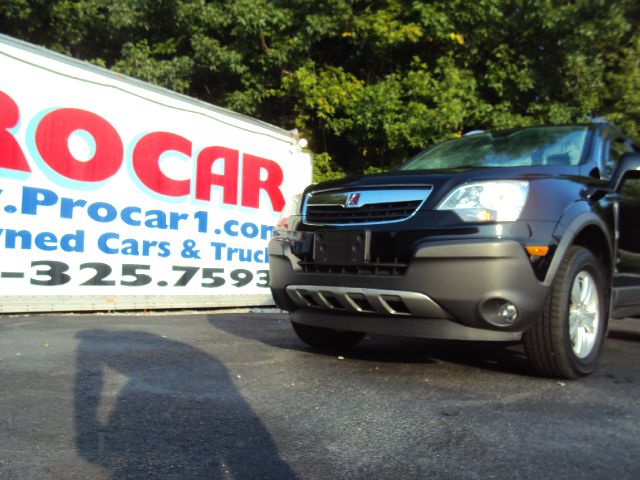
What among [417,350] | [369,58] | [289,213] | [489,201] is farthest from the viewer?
[369,58]

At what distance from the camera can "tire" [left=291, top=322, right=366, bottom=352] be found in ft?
15.0

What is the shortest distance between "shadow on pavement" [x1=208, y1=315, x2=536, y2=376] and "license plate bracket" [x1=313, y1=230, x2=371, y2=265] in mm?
948

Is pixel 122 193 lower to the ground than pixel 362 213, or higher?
higher

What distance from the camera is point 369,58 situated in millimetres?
13289

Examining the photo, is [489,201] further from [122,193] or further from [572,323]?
[122,193]

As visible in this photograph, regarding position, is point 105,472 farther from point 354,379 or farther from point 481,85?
point 481,85

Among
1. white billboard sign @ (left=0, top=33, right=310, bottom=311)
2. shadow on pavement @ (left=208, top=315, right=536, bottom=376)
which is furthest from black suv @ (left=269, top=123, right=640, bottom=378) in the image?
white billboard sign @ (left=0, top=33, right=310, bottom=311)

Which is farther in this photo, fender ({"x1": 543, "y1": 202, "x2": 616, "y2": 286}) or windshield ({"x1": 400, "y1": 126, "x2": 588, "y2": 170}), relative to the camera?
windshield ({"x1": 400, "y1": 126, "x2": 588, "y2": 170})

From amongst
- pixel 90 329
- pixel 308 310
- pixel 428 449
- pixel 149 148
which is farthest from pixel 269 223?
pixel 428 449

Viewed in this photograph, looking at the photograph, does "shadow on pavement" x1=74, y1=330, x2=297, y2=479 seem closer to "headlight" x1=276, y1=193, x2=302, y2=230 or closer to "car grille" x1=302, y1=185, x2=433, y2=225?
"headlight" x1=276, y1=193, x2=302, y2=230

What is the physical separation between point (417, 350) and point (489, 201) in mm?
1795

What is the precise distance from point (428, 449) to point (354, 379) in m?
1.25

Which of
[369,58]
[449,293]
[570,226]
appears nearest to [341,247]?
[449,293]

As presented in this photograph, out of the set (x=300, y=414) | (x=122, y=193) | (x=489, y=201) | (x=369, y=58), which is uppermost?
(x=369, y=58)
